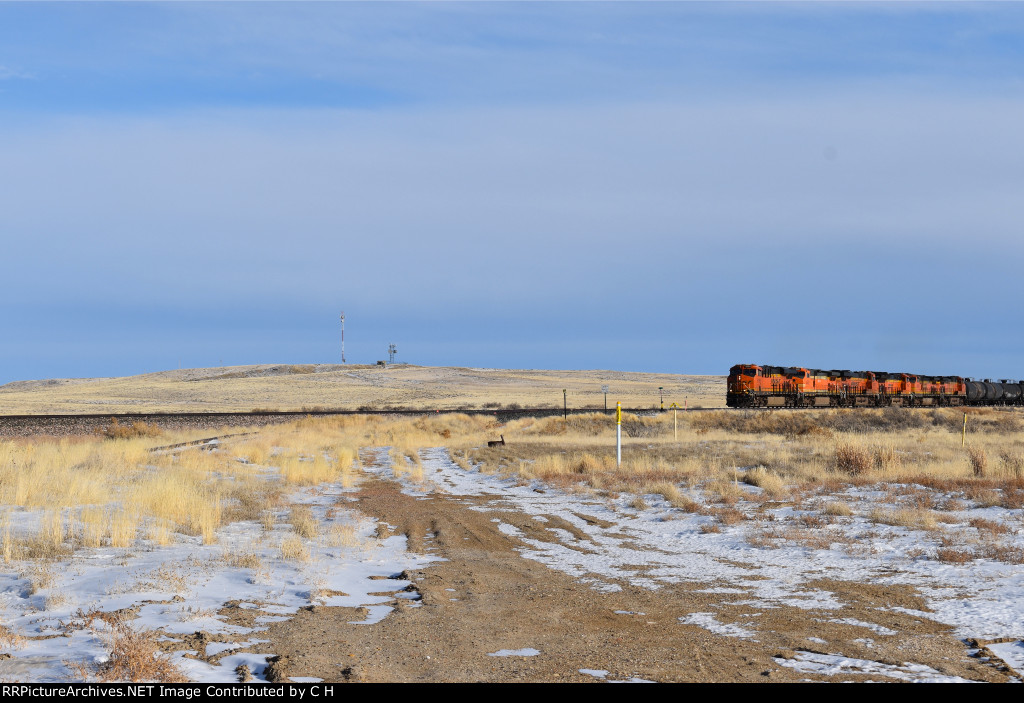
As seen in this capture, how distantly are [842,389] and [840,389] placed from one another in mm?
257

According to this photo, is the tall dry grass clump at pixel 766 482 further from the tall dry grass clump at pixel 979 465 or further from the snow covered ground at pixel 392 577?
the tall dry grass clump at pixel 979 465

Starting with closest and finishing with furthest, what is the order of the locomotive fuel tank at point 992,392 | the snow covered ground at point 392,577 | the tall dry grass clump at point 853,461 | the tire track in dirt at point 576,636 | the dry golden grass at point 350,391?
1. the tire track in dirt at point 576,636
2. the snow covered ground at point 392,577
3. the tall dry grass clump at point 853,461
4. the locomotive fuel tank at point 992,392
5. the dry golden grass at point 350,391

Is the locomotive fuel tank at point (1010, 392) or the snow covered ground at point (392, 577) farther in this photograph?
the locomotive fuel tank at point (1010, 392)

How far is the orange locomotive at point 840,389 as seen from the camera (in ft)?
190

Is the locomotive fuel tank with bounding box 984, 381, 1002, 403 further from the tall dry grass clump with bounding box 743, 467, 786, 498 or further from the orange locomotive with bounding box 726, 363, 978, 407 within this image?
the tall dry grass clump with bounding box 743, 467, 786, 498

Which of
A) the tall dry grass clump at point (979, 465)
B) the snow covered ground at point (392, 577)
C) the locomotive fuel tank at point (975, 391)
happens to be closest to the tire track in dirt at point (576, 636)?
the snow covered ground at point (392, 577)

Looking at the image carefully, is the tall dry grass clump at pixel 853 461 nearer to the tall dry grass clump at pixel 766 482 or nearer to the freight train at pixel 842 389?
the tall dry grass clump at pixel 766 482

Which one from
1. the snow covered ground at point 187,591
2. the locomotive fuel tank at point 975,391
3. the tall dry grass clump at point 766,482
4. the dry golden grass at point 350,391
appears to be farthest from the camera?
the dry golden grass at point 350,391

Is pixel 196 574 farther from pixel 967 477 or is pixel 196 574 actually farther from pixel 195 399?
pixel 195 399

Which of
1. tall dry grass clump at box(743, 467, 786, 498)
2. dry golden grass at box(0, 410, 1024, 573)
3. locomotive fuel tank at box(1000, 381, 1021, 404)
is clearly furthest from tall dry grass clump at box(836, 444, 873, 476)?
locomotive fuel tank at box(1000, 381, 1021, 404)

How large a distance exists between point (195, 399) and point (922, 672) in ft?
331

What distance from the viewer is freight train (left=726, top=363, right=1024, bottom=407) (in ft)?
190

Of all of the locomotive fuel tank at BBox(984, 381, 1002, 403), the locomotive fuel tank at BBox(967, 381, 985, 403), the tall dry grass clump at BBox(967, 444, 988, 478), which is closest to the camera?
the tall dry grass clump at BBox(967, 444, 988, 478)

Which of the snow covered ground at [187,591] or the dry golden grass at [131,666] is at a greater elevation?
the dry golden grass at [131,666]
